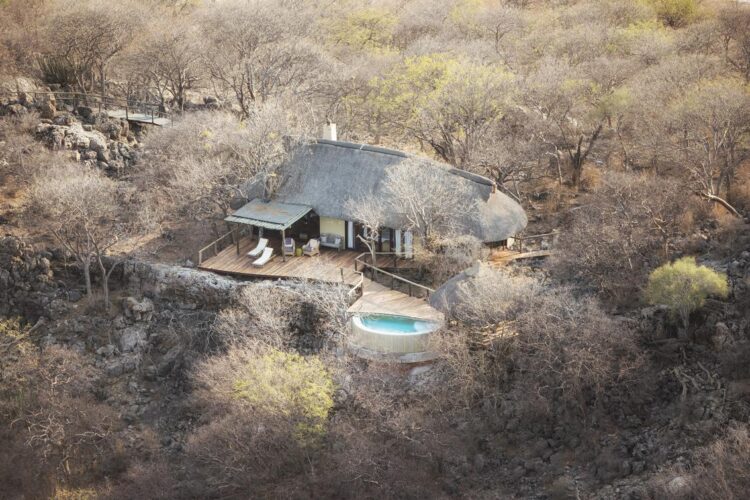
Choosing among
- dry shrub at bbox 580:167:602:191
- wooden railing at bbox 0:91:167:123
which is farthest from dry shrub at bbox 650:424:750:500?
wooden railing at bbox 0:91:167:123

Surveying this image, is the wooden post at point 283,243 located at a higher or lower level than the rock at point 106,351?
higher

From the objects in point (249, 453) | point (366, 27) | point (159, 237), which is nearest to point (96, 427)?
point (249, 453)

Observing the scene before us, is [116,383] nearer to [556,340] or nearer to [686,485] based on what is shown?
[556,340]

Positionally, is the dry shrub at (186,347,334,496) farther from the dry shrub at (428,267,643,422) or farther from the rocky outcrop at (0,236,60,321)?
the rocky outcrop at (0,236,60,321)

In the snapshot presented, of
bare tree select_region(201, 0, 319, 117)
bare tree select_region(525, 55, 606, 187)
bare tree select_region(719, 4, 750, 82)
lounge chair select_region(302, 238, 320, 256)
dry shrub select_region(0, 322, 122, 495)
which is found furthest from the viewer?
bare tree select_region(201, 0, 319, 117)

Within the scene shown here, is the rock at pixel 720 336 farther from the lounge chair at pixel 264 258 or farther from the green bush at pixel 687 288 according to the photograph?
the lounge chair at pixel 264 258

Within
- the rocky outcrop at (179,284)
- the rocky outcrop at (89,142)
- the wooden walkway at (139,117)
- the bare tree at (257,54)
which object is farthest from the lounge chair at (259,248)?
the wooden walkway at (139,117)

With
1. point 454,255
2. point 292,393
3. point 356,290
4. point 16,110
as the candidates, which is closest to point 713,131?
point 454,255
